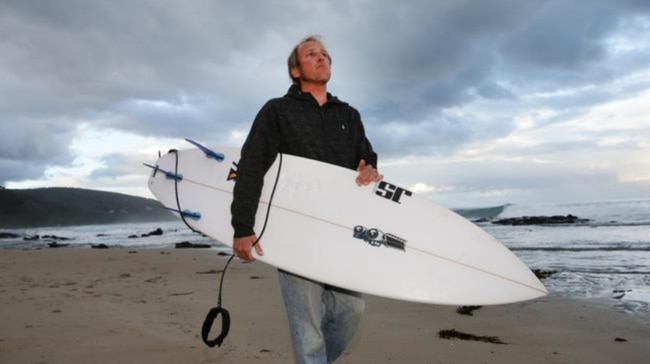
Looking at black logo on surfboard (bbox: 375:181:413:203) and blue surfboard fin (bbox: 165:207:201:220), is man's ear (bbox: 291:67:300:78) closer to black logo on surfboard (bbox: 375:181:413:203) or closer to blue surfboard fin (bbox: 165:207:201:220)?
black logo on surfboard (bbox: 375:181:413:203)

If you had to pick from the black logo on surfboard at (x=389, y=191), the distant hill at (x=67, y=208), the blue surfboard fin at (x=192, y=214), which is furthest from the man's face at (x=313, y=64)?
the distant hill at (x=67, y=208)

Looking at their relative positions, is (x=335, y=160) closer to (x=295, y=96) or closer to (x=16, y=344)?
(x=295, y=96)

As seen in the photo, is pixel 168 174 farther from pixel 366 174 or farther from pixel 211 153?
pixel 366 174

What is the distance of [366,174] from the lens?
2422 millimetres

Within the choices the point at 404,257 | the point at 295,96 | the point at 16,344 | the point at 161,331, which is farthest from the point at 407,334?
the point at 16,344

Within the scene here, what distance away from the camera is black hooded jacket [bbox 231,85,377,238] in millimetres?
2051

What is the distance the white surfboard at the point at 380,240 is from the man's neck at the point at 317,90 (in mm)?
306

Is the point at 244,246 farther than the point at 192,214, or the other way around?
the point at 192,214

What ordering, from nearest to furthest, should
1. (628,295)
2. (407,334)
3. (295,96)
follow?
(295,96), (407,334), (628,295)

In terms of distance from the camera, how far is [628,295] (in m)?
4.69

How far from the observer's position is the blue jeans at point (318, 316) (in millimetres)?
1990

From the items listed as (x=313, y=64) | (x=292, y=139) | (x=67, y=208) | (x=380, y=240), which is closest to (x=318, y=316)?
(x=380, y=240)

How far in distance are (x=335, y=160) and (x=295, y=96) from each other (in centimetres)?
41

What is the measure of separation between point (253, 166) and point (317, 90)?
0.53 m
